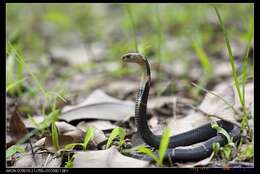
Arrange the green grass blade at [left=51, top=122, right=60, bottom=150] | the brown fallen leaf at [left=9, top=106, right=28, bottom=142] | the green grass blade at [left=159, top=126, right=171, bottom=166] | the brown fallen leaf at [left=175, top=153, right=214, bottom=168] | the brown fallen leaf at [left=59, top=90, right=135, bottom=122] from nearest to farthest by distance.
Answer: the green grass blade at [left=159, top=126, right=171, bottom=166] < the brown fallen leaf at [left=175, top=153, right=214, bottom=168] < the green grass blade at [left=51, top=122, right=60, bottom=150] < the brown fallen leaf at [left=9, top=106, right=28, bottom=142] < the brown fallen leaf at [left=59, top=90, right=135, bottom=122]

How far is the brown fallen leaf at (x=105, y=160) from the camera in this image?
3070mm

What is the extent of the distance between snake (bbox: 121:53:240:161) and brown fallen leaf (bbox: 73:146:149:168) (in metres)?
0.12

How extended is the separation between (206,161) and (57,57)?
14.9 feet

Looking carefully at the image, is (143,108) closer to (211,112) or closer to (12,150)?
(211,112)

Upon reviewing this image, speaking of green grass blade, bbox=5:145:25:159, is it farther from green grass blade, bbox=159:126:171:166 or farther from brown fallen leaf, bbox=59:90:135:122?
green grass blade, bbox=159:126:171:166

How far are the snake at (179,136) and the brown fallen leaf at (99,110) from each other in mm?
942

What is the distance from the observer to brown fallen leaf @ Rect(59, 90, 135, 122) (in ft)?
13.6

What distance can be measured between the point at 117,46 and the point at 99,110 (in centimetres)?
298

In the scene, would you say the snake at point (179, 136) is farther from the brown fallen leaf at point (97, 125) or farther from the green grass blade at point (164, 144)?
the brown fallen leaf at point (97, 125)

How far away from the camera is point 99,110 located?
426 cm

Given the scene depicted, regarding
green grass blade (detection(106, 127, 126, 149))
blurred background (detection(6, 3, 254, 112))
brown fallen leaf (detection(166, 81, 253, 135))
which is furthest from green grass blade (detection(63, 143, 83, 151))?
blurred background (detection(6, 3, 254, 112))

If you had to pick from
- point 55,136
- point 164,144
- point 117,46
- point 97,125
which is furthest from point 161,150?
point 117,46

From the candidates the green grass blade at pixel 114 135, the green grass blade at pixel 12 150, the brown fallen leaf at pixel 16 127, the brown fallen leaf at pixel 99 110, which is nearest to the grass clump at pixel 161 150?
the green grass blade at pixel 114 135
